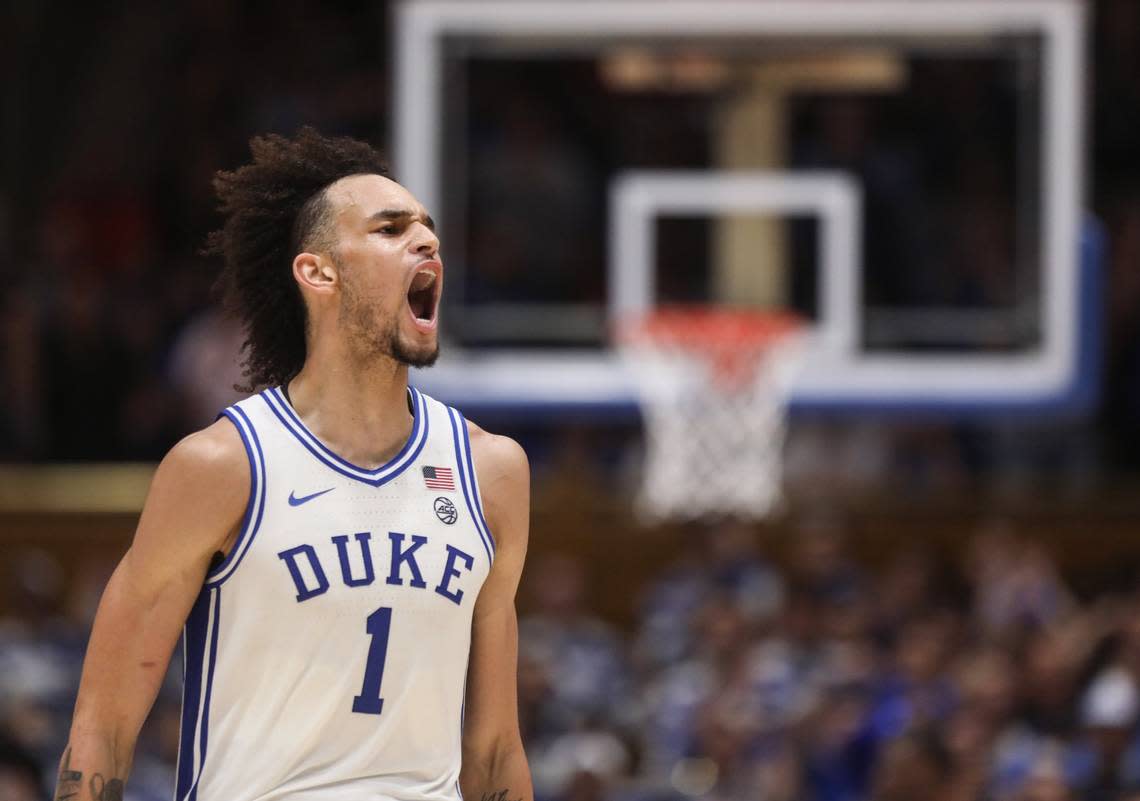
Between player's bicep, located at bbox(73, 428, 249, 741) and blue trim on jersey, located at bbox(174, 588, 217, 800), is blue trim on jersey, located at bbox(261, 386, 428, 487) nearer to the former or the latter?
player's bicep, located at bbox(73, 428, 249, 741)

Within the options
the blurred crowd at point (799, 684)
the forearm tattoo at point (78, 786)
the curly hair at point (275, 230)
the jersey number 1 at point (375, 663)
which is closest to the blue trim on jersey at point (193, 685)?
the forearm tattoo at point (78, 786)

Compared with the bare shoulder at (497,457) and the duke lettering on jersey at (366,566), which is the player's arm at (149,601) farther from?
the bare shoulder at (497,457)

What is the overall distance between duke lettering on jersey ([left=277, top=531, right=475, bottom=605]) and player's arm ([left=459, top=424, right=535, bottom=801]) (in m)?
0.15

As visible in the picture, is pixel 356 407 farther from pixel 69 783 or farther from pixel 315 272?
pixel 69 783

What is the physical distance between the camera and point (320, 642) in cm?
301

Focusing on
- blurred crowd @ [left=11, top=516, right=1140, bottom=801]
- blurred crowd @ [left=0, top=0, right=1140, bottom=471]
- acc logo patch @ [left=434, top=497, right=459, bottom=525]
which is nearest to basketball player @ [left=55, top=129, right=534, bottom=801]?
acc logo patch @ [left=434, top=497, right=459, bottom=525]

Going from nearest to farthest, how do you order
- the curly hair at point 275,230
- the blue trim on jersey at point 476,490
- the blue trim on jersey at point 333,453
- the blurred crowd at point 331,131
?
the blue trim on jersey at point 333,453 → the blue trim on jersey at point 476,490 → the curly hair at point 275,230 → the blurred crowd at point 331,131

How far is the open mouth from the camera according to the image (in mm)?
3180

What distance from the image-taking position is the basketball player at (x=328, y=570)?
2.98 meters

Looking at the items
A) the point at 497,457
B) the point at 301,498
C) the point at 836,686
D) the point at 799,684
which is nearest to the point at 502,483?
the point at 497,457

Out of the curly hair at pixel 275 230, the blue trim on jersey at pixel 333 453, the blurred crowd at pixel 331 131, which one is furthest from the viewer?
the blurred crowd at pixel 331 131

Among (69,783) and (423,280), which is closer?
(69,783)

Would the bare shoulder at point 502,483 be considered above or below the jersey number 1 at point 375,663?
above

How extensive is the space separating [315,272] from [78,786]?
0.95 meters
